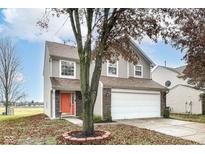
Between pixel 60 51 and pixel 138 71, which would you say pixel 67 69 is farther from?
pixel 138 71

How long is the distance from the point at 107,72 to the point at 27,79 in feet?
9.16

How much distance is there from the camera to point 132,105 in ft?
23.9

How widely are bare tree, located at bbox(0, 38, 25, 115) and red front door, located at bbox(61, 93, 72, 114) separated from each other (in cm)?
211

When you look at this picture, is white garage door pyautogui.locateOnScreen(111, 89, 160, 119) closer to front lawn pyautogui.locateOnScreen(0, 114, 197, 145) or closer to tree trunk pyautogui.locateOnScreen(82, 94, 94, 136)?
front lawn pyautogui.locateOnScreen(0, 114, 197, 145)

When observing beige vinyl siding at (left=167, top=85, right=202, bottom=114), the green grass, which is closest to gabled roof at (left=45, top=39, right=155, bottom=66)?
the green grass

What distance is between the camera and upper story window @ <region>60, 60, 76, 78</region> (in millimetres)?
7188

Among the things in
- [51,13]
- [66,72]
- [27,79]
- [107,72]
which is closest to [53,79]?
[66,72]

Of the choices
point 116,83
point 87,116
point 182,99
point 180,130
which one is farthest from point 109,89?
point 182,99

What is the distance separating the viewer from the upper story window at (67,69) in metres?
7.19

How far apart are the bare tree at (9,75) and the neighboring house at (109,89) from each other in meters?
1.21

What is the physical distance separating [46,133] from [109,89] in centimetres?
312

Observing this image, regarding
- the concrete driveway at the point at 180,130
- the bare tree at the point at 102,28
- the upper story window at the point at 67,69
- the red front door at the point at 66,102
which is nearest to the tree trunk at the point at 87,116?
the bare tree at the point at 102,28

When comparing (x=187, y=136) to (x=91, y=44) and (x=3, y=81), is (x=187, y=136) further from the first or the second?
(x=3, y=81)
